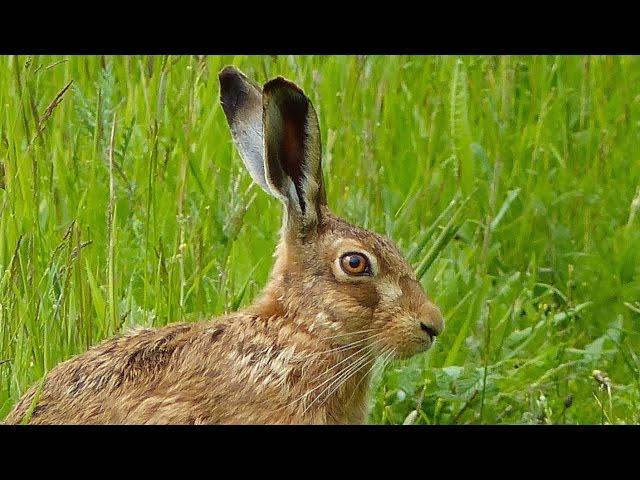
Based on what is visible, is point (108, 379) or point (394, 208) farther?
point (394, 208)

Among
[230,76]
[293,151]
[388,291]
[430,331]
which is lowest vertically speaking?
[430,331]

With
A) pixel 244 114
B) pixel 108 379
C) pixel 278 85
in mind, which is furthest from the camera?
pixel 244 114

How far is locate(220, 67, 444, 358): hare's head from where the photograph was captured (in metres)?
4.78

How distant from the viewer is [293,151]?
481cm

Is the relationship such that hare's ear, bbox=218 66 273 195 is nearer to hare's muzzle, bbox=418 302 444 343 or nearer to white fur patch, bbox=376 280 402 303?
white fur patch, bbox=376 280 402 303

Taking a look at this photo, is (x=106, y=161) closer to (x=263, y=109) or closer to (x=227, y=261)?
(x=227, y=261)

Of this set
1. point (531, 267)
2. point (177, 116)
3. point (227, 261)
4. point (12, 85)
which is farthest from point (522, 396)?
point (12, 85)

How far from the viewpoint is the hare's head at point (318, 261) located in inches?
188

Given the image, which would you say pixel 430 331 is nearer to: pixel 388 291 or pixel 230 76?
pixel 388 291

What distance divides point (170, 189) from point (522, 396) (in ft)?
4.05

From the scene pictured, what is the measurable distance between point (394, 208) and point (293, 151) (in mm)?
774

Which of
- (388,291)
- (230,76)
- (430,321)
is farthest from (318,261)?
(230,76)

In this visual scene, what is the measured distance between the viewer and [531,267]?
18.6 ft

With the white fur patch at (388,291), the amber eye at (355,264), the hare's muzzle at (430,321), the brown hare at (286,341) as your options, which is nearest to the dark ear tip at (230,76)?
the brown hare at (286,341)
